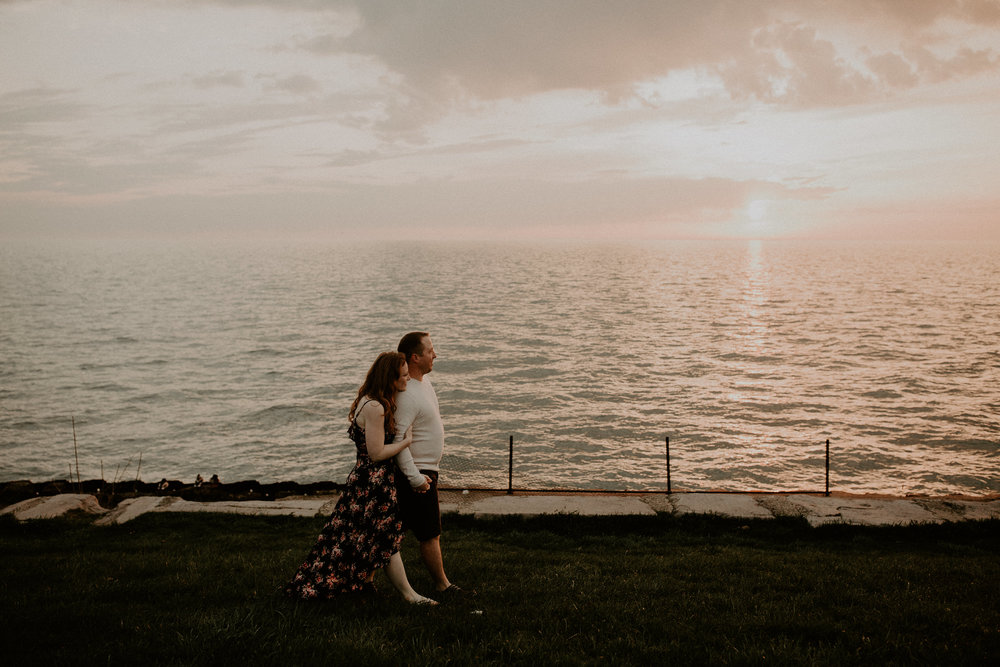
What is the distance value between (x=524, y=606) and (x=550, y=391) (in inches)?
1031

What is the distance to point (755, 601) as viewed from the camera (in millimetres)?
5988

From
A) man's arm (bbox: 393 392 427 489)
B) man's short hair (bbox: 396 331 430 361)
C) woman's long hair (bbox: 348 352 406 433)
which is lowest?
man's arm (bbox: 393 392 427 489)

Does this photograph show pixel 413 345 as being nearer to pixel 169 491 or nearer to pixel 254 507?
pixel 254 507

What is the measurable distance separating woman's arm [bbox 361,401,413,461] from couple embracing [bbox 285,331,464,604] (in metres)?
0.02

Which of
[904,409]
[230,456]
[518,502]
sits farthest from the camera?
[904,409]

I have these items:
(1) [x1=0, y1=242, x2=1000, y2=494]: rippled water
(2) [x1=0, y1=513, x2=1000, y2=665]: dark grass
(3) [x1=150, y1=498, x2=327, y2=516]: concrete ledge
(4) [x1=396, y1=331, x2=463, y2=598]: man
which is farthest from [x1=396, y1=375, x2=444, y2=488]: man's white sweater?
(1) [x1=0, y1=242, x2=1000, y2=494]: rippled water

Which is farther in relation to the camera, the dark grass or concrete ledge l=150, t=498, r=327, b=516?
concrete ledge l=150, t=498, r=327, b=516

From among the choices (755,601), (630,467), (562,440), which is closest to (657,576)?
(755,601)

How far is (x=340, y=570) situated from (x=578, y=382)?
94.9ft

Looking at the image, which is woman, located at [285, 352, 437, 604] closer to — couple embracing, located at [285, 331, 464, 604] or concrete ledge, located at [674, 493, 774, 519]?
couple embracing, located at [285, 331, 464, 604]

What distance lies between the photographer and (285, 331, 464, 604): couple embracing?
5363 millimetres

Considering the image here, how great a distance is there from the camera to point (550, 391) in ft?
104

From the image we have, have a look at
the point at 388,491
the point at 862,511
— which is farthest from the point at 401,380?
the point at 862,511

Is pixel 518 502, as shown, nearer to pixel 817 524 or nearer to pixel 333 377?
pixel 817 524
